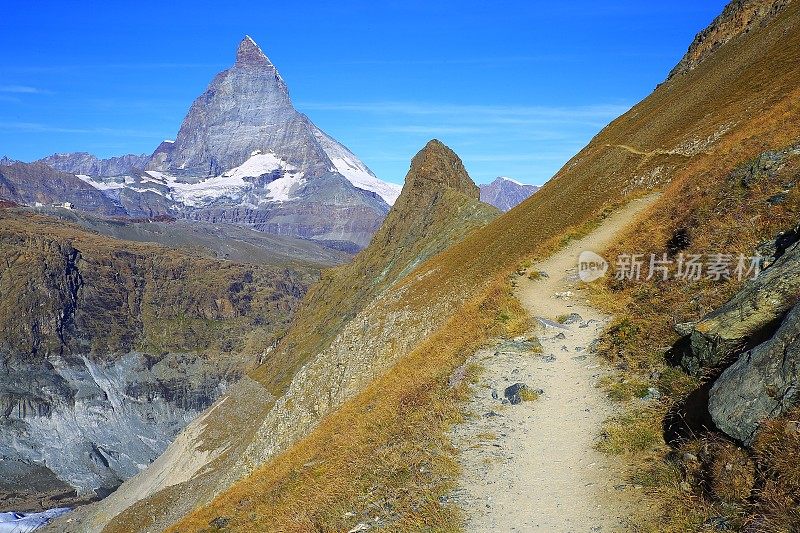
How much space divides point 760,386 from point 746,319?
3403mm

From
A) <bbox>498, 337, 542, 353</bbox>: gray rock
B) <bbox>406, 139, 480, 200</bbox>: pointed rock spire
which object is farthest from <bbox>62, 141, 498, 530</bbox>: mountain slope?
<bbox>498, 337, 542, 353</bbox>: gray rock

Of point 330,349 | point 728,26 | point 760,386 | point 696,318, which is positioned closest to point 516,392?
point 696,318

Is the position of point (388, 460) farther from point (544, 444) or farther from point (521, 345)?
point (521, 345)

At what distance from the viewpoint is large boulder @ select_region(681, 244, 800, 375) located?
12961mm

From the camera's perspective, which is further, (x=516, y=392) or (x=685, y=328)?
(x=516, y=392)

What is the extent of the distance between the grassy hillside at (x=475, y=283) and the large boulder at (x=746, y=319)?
6.63 metres

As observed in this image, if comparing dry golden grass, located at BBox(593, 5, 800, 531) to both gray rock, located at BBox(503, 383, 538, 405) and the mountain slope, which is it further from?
the mountain slope

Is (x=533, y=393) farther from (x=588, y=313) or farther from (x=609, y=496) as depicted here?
(x=588, y=313)

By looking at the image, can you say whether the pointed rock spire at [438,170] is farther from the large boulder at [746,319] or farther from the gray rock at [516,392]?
the large boulder at [746,319]

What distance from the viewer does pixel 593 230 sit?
38.2 m

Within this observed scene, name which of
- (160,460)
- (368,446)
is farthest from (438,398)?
(160,460)

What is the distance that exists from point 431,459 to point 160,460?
13664 cm

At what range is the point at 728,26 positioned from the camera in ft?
270

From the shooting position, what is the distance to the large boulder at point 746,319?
1296 centimetres
